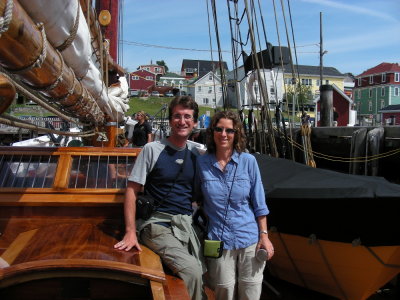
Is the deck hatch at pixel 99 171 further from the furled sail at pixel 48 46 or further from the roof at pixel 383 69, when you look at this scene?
the roof at pixel 383 69

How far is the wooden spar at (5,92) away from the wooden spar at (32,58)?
0.61ft

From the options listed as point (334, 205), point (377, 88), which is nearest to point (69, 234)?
point (334, 205)

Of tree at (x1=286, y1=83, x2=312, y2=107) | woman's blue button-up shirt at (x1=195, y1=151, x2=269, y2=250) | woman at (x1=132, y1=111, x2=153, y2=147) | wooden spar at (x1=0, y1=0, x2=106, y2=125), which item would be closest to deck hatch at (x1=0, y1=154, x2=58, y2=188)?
wooden spar at (x1=0, y1=0, x2=106, y2=125)

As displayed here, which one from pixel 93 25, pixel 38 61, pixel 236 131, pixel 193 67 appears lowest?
pixel 236 131

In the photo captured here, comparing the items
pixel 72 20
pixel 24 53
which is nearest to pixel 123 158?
pixel 72 20

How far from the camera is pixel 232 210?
115 inches

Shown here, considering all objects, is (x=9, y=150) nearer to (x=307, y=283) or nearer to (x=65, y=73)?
(x=65, y=73)

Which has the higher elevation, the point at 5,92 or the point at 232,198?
the point at 5,92

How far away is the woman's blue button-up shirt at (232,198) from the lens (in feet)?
9.52

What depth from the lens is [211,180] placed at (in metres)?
2.91

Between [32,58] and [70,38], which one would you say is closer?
[32,58]

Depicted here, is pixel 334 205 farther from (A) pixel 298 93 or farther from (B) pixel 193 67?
(B) pixel 193 67

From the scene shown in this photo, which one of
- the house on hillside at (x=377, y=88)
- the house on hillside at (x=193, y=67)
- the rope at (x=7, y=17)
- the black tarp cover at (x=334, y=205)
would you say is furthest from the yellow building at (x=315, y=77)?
the rope at (x=7, y=17)

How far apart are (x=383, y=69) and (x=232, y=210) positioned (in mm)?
70753
